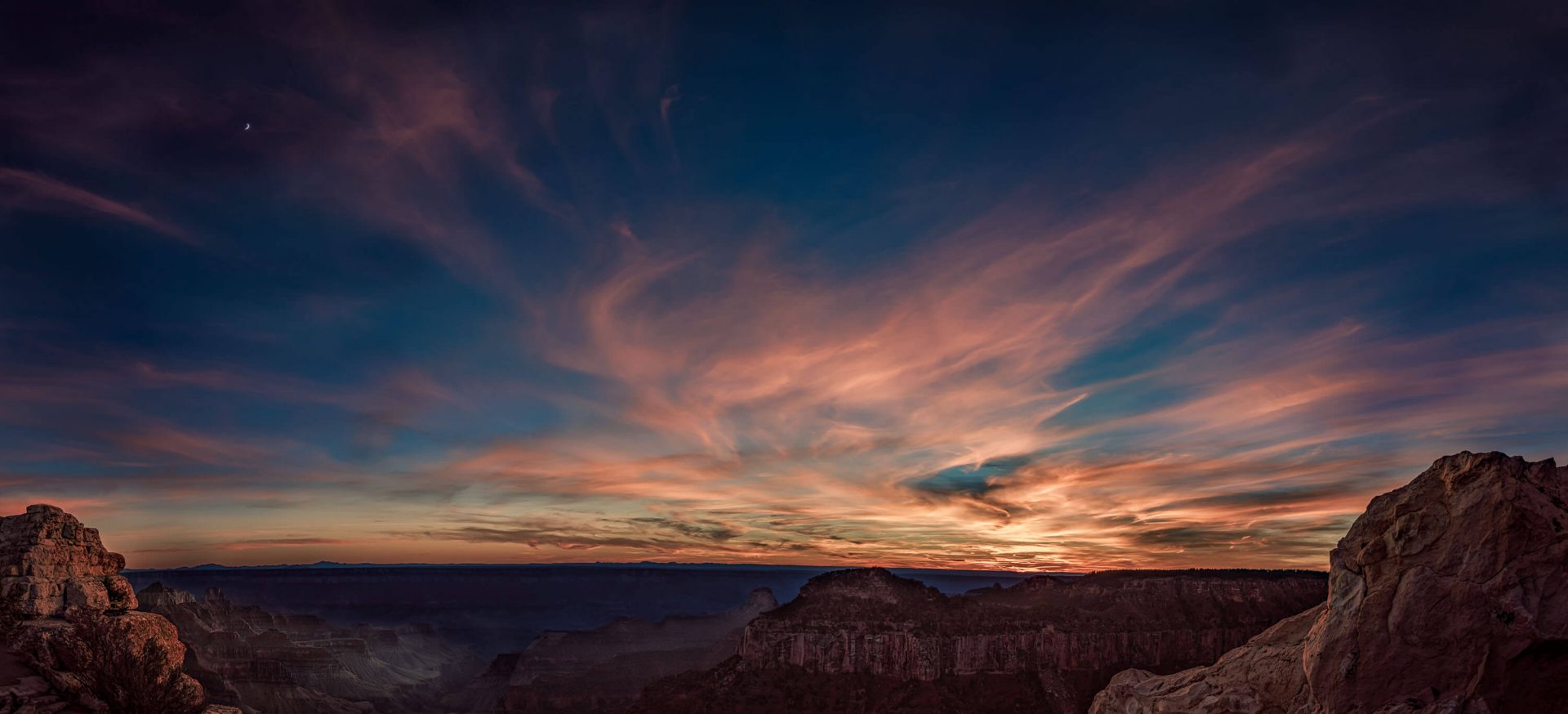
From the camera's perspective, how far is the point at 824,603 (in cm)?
12344

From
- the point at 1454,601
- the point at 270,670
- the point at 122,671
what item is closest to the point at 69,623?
the point at 122,671

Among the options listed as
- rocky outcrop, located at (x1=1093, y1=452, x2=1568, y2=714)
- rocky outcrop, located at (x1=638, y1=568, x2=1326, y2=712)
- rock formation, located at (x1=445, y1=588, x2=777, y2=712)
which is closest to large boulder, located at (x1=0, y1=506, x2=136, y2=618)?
rocky outcrop, located at (x1=638, y1=568, x2=1326, y2=712)

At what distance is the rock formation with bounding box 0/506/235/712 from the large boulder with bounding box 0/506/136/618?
0.06 metres

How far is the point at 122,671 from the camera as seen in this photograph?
134 ft

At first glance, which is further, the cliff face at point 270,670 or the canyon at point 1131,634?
the cliff face at point 270,670

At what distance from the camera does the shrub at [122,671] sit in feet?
130

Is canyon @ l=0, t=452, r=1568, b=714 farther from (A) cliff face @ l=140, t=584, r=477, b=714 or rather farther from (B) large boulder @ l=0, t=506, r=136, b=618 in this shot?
(A) cliff face @ l=140, t=584, r=477, b=714

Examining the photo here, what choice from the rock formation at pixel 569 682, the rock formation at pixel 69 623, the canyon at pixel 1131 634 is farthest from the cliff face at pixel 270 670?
the rock formation at pixel 69 623

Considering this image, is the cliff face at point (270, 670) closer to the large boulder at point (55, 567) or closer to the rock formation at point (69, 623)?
the large boulder at point (55, 567)

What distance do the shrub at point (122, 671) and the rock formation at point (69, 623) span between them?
0.24 ft

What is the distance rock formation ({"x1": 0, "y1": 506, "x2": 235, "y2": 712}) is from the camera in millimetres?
38594

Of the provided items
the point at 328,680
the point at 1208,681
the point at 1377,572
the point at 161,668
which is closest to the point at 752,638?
the point at 161,668

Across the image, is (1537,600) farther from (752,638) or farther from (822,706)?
(752,638)

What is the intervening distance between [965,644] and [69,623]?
97.3m
